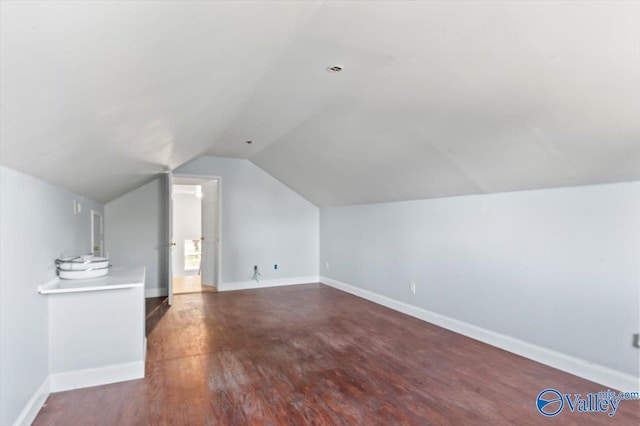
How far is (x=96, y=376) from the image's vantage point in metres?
2.77

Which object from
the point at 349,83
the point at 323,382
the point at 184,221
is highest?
the point at 349,83

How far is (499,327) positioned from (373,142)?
2.26m

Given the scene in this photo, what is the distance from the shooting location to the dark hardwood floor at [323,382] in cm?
232

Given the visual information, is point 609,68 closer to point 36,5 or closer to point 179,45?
point 179,45

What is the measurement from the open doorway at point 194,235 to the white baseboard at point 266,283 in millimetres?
241

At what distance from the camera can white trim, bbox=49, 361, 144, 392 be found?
8.74ft

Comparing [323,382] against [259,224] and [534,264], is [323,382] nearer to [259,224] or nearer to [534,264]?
[534,264]

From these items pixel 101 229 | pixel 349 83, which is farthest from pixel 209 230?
pixel 349 83

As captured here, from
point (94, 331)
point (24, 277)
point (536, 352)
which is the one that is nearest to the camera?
point (24, 277)

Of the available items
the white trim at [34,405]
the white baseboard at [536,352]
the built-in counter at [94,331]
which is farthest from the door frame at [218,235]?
the white trim at [34,405]

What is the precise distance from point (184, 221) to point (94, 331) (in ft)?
22.3

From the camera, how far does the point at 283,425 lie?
7.30ft

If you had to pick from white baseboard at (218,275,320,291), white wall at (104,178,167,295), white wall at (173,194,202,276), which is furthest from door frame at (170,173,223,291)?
white wall at (173,194,202,276)

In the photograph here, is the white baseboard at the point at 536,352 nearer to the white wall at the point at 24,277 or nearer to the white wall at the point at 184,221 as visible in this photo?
the white wall at the point at 24,277
